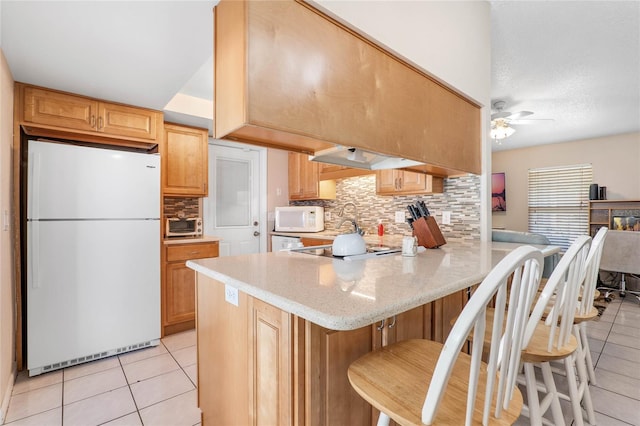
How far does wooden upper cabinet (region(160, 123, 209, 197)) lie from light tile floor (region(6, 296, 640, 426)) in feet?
4.98

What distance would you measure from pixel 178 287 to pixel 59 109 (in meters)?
1.72

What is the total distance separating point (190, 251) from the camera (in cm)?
296

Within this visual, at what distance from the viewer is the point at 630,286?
4512 mm

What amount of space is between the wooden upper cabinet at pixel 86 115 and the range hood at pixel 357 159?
1.82m

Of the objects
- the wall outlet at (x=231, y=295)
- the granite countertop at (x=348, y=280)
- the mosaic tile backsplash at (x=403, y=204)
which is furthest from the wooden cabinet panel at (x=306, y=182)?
the wall outlet at (x=231, y=295)

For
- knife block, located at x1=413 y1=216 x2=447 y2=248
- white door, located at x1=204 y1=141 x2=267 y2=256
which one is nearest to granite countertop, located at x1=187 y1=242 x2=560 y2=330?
knife block, located at x1=413 y1=216 x2=447 y2=248

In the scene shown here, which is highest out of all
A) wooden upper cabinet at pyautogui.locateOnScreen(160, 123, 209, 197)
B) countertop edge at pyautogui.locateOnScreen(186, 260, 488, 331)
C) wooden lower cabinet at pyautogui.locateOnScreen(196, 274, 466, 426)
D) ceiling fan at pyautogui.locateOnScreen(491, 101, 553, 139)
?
ceiling fan at pyautogui.locateOnScreen(491, 101, 553, 139)

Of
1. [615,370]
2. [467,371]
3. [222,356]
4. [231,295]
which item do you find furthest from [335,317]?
[615,370]

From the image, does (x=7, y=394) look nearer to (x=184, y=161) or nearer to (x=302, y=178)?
(x=184, y=161)

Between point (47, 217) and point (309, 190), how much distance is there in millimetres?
2709

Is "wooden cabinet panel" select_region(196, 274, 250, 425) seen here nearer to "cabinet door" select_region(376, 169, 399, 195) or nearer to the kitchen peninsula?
the kitchen peninsula

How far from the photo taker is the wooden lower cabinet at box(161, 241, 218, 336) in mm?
2822

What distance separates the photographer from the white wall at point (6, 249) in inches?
70.9

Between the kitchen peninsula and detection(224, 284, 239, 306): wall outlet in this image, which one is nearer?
the kitchen peninsula
